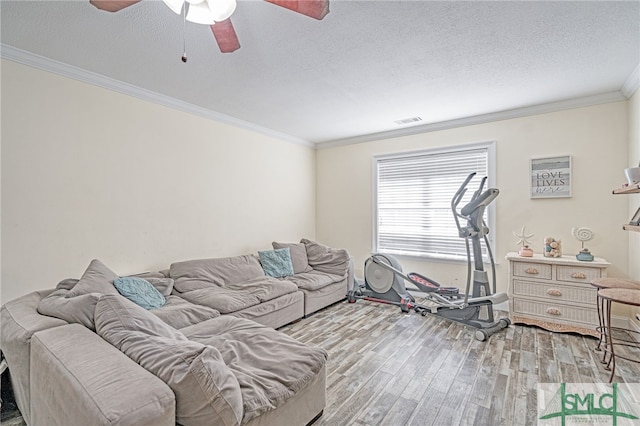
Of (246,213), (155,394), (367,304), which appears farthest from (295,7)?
(367,304)

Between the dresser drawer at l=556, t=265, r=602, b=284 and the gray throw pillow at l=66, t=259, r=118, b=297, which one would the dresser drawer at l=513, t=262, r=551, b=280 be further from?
the gray throw pillow at l=66, t=259, r=118, b=297

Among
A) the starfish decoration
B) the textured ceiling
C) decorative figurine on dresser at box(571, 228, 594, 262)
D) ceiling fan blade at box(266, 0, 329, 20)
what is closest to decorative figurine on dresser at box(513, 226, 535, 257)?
the starfish decoration

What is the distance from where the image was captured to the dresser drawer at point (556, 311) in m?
3.14

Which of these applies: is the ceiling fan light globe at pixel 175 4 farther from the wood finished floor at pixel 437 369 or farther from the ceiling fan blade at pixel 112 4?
the wood finished floor at pixel 437 369

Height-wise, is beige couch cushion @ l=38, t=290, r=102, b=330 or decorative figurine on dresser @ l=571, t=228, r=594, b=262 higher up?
decorative figurine on dresser @ l=571, t=228, r=594, b=262

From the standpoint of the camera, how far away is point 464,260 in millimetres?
4281

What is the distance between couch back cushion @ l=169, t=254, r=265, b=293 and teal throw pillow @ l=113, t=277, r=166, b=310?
389mm

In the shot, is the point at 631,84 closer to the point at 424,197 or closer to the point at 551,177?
the point at 551,177

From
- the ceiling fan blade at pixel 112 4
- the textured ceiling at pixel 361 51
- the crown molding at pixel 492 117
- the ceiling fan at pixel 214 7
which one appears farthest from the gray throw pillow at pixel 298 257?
the ceiling fan blade at pixel 112 4

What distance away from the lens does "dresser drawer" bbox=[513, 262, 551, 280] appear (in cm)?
337

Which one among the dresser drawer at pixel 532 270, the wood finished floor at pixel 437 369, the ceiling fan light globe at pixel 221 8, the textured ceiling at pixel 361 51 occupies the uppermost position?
the textured ceiling at pixel 361 51

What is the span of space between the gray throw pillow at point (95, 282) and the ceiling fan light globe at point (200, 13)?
6.74ft

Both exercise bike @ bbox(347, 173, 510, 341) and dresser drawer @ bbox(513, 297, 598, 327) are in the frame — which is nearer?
dresser drawer @ bbox(513, 297, 598, 327)

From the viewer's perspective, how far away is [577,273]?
10.5ft
